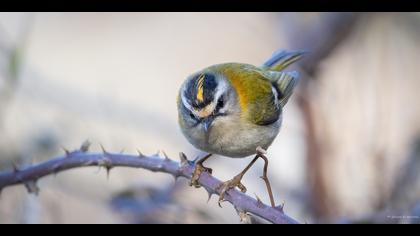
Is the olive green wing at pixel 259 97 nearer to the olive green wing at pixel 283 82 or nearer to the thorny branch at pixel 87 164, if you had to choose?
the olive green wing at pixel 283 82

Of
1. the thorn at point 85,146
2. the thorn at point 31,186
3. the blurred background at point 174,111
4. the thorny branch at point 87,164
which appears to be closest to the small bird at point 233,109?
the blurred background at point 174,111

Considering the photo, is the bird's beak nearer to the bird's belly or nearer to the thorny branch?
the bird's belly

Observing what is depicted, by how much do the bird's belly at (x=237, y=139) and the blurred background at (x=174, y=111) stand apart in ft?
0.99

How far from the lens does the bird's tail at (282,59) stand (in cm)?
495

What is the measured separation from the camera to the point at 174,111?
26.1 ft

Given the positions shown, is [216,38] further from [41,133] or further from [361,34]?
[41,133]

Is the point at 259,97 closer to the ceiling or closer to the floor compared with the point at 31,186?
closer to the floor

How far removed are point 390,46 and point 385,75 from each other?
0.92 ft

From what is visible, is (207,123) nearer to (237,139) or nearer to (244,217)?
(237,139)

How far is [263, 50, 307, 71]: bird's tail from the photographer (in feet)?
16.2

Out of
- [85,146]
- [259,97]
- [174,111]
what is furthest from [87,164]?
[174,111]

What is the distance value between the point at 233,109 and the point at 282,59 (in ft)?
2.92

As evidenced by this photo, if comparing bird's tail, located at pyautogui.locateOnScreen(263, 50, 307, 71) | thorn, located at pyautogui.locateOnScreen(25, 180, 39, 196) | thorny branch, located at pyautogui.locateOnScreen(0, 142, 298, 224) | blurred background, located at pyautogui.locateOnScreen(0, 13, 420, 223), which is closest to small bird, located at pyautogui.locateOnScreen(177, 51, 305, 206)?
bird's tail, located at pyautogui.locateOnScreen(263, 50, 307, 71)

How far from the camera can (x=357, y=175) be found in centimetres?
505
